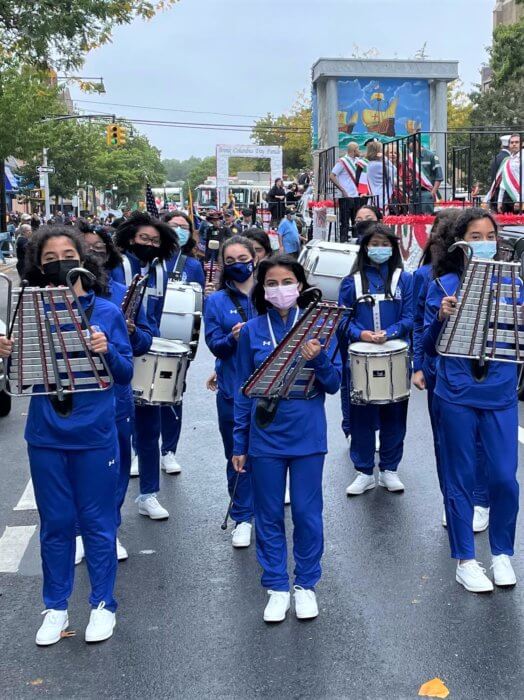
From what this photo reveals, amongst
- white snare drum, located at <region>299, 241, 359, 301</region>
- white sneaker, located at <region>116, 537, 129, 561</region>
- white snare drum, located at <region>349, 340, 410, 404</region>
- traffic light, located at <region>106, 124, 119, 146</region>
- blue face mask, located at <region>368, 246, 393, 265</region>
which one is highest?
traffic light, located at <region>106, 124, 119, 146</region>

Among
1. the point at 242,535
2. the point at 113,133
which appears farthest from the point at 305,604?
the point at 113,133

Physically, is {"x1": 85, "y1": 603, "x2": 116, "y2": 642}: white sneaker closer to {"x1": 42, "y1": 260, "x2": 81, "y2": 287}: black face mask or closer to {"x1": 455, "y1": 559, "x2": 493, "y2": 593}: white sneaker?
{"x1": 42, "y1": 260, "x2": 81, "y2": 287}: black face mask

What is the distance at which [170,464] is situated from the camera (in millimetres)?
7504

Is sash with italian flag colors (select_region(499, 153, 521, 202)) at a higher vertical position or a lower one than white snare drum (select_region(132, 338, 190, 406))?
higher

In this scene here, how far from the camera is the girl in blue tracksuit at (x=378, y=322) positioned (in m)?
6.65

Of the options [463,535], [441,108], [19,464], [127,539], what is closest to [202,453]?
[19,464]

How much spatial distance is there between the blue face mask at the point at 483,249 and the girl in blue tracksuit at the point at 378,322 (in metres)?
1.57

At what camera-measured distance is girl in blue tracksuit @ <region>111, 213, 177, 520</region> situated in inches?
250

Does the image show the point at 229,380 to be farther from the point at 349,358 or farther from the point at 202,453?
the point at 202,453

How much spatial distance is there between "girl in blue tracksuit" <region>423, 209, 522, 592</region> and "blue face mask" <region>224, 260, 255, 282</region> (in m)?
1.26

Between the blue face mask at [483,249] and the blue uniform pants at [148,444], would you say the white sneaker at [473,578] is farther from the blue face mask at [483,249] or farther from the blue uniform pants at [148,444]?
the blue uniform pants at [148,444]

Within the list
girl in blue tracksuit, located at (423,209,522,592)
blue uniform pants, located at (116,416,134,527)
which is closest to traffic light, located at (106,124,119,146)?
blue uniform pants, located at (116,416,134,527)

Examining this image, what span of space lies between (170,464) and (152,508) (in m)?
1.12

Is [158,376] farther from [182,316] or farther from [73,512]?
[73,512]
